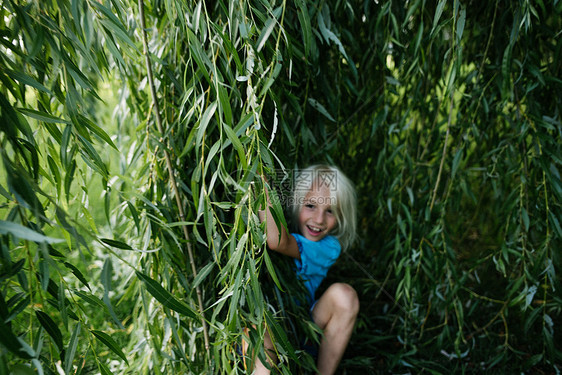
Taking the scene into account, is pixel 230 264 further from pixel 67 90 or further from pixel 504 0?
pixel 504 0

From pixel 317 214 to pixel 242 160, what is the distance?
64 cm

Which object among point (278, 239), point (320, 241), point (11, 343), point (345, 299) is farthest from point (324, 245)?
point (11, 343)

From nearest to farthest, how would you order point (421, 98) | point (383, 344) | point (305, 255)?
point (305, 255)
point (421, 98)
point (383, 344)

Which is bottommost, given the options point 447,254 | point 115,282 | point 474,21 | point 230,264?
point 115,282

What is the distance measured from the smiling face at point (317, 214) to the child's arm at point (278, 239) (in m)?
0.13

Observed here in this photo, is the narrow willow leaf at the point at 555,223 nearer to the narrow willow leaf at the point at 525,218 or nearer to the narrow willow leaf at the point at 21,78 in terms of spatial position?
the narrow willow leaf at the point at 525,218

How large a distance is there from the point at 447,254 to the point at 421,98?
0.57 m

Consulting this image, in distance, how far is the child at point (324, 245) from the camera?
133cm

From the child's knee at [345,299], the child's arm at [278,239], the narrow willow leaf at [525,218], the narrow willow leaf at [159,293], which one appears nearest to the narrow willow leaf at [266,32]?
the child's arm at [278,239]

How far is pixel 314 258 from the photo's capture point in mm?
1349

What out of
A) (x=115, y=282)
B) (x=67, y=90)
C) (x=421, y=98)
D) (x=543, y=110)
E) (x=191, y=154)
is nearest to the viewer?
(x=67, y=90)

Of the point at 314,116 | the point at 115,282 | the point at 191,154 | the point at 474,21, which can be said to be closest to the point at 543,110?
the point at 474,21

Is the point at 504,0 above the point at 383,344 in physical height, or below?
above

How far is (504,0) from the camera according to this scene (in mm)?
1329
